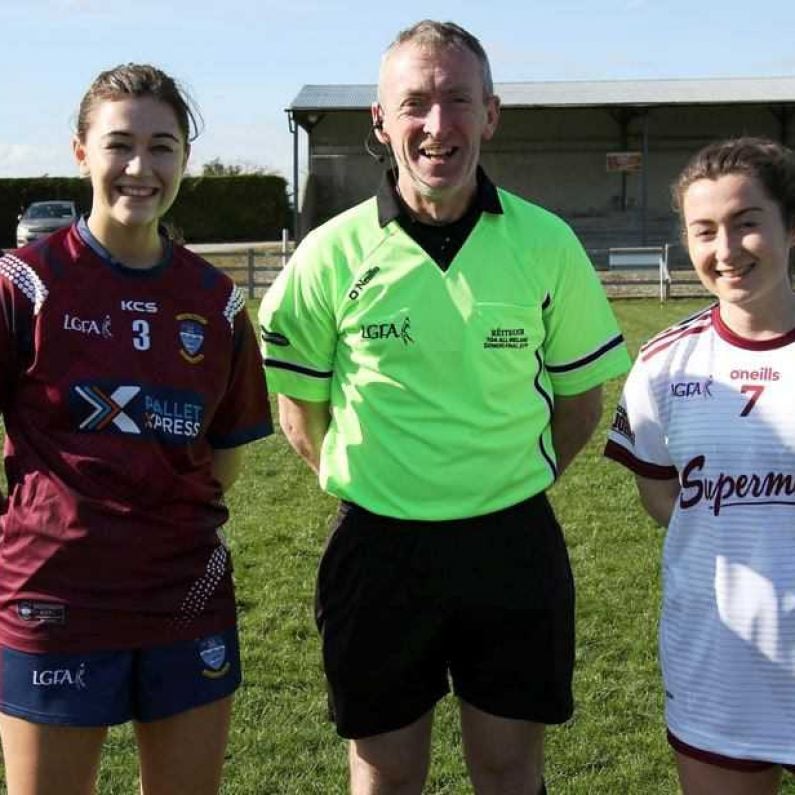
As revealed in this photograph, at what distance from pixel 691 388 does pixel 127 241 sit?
52.0 inches

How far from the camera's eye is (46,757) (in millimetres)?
2559

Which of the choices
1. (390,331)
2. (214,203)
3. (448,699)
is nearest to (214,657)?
(390,331)

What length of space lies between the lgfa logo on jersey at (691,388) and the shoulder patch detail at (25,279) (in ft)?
4.67

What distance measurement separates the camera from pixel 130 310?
2.63 m

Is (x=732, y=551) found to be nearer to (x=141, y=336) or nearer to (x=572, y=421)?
(x=572, y=421)

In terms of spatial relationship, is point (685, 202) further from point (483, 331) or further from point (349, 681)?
point (349, 681)

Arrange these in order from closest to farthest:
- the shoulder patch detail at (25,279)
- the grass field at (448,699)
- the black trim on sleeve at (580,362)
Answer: the shoulder patch detail at (25,279)
the black trim on sleeve at (580,362)
the grass field at (448,699)

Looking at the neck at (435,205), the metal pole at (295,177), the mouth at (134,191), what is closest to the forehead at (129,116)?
the mouth at (134,191)

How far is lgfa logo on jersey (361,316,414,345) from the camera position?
115 inches

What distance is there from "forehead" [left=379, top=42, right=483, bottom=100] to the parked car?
30.9 m

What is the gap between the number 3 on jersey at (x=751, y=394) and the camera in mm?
2611

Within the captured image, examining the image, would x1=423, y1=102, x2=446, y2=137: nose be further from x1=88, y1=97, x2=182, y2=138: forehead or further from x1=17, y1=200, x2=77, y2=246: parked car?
x1=17, y1=200, x2=77, y2=246: parked car

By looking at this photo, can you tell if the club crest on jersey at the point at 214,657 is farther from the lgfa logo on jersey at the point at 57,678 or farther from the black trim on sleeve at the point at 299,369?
the black trim on sleeve at the point at 299,369

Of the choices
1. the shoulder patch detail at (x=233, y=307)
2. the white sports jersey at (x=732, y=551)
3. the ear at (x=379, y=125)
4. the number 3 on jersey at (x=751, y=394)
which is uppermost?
the ear at (x=379, y=125)
